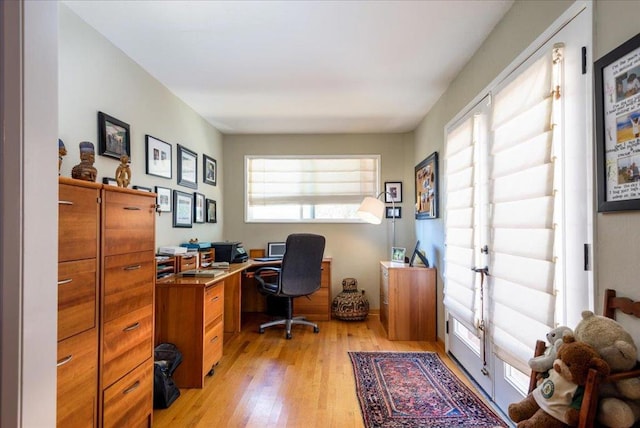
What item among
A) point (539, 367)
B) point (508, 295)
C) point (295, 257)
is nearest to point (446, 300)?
point (508, 295)

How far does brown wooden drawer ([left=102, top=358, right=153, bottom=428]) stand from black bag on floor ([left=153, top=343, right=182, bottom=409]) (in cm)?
22

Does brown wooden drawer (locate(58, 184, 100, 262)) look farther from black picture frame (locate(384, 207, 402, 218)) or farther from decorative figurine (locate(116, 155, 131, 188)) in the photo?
black picture frame (locate(384, 207, 402, 218))

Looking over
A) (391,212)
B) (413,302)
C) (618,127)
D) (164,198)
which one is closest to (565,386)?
(618,127)

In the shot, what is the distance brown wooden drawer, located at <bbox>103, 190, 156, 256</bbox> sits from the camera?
1562mm

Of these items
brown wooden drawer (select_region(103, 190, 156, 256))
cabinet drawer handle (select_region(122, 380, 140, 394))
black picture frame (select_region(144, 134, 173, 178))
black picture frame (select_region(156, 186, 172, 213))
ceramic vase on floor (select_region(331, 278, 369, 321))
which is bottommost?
ceramic vase on floor (select_region(331, 278, 369, 321))

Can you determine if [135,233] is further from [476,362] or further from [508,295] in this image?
[476,362]

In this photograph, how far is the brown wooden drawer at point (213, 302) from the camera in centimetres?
252

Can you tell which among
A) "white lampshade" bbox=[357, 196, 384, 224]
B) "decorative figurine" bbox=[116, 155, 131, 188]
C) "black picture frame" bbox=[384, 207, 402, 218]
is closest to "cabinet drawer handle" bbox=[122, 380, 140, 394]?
"decorative figurine" bbox=[116, 155, 131, 188]

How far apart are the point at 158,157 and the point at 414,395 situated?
9.23 ft

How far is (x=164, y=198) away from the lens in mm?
3082

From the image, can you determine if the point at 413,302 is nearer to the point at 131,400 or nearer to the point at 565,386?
the point at 565,386

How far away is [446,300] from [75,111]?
123 inches

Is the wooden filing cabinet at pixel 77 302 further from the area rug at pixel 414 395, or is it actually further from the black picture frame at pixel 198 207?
the black picture frame at pixel 198 207

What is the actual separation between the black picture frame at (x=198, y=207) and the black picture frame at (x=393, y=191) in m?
2.38
